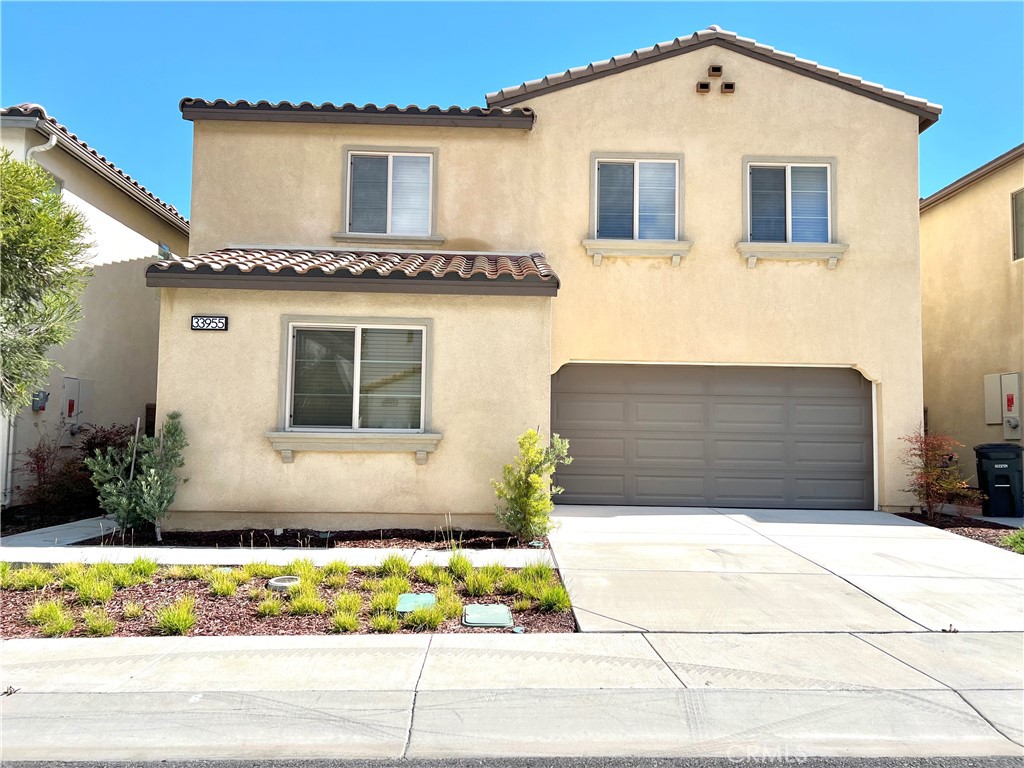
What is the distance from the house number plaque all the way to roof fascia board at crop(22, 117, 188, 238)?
4.40 metres

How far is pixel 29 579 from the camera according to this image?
6.65 metres

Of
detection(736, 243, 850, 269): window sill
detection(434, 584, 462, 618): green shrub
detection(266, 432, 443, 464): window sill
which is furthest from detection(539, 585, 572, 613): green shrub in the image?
detection(736, 243, 850, 269): window sill

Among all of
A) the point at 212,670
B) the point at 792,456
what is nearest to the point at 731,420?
the point at 792,456

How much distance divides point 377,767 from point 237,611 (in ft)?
9.79

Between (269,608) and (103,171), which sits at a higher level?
(103,171)

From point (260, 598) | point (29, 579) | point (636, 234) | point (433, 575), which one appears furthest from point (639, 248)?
point (29, 579)

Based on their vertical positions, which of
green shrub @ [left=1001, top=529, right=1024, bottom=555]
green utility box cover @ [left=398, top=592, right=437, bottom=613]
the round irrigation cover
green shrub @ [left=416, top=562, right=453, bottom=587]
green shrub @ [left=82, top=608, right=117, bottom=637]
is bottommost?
green shrub @ [left=82, top=608, right=117, bottom=637]

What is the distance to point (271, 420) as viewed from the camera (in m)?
9.19

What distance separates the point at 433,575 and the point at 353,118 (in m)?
7.73

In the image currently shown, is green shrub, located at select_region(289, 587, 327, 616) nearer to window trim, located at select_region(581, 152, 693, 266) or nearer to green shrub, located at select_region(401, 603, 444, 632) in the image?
green shrub, located at select_region(401, 603, 444, 632)

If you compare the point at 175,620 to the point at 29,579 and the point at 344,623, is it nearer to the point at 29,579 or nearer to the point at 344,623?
the point at 344,623

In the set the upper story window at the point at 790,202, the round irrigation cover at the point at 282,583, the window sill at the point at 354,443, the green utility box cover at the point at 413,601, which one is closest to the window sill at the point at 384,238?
the window sill at the point at 354,443

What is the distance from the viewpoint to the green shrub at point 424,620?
573 centimetres

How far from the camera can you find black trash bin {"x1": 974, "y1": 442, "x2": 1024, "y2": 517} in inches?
443
